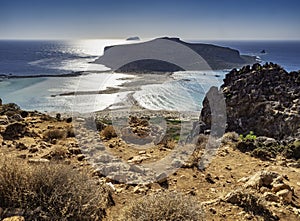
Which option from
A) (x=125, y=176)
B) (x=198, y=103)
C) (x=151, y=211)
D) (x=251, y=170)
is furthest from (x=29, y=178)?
(x=198, y=103)

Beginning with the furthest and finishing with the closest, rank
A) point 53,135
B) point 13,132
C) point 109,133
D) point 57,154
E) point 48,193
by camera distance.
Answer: point 109,133 → point 53,135 → point 13,132 → point 57,154 → point 48,193

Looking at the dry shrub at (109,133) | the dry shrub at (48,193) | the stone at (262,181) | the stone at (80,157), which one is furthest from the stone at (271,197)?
the dry shrub at (109,133)

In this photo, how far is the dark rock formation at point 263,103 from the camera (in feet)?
54.5

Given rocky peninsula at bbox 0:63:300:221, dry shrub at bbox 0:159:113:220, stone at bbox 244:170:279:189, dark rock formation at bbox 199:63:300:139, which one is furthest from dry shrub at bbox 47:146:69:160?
dark rock formation at bbox 199:63:300:139

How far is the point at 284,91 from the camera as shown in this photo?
60.2ft

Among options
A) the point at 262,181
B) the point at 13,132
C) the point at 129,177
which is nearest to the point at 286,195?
the point at 262,181

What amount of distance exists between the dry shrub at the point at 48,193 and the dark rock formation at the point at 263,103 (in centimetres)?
1394

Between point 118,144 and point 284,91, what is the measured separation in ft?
49.1

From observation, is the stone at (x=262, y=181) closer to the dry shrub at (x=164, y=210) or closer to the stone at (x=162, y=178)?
the stone at (x=162, y=178)

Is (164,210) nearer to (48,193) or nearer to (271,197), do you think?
(48,193)

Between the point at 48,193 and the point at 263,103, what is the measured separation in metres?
18.1

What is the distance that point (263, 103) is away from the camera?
62.2 feet

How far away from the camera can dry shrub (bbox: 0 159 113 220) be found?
3.09m

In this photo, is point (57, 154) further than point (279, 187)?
Yes
